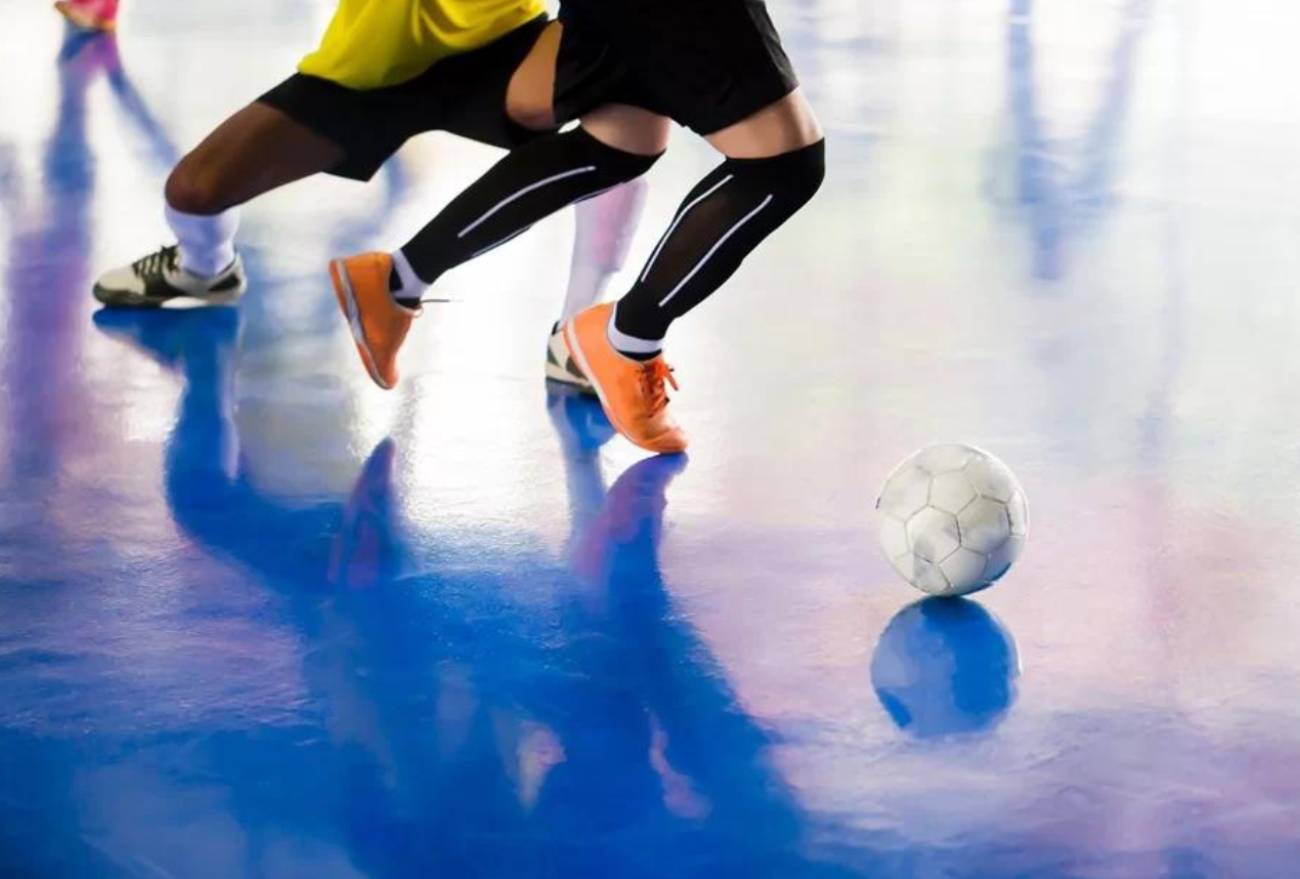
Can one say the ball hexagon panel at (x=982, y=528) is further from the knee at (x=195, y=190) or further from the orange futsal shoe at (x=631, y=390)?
the knee at (x=195, y=190)

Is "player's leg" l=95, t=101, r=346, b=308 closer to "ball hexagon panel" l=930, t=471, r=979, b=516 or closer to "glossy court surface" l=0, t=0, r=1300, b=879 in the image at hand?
"glossy court surface" l=0, t=0, r=1300, b=879

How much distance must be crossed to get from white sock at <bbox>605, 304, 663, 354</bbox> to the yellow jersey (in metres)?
0.58

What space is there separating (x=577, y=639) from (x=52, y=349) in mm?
1542

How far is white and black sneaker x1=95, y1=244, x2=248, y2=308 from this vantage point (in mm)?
3982

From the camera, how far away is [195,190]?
3725 mm

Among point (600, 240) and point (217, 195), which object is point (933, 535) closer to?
point (600, 240)

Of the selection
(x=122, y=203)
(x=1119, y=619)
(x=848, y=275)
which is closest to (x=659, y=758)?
(x=1119, y=619)

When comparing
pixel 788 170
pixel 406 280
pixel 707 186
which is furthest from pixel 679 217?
pixel 406 280

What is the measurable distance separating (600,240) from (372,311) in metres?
0.45

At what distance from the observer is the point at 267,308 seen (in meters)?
4.00

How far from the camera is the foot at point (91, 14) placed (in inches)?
258

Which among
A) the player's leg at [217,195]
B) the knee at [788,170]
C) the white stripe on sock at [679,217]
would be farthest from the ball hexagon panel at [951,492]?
the player's leg at [217,195]

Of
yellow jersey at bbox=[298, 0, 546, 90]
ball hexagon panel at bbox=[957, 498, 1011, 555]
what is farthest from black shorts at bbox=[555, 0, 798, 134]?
ball hexagon panel at bbox=[957, 498, 1011, 555]

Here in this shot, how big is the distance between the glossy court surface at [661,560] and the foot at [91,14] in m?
1.60
